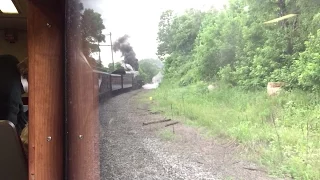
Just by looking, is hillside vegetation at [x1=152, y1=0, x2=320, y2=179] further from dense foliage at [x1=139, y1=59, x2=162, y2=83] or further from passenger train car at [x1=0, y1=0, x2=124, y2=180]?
passenger train car at [x1=0, y1=0, x2=124, y2=180]

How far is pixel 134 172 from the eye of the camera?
1195 mm

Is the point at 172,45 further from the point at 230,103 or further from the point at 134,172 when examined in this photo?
the point at 134,172

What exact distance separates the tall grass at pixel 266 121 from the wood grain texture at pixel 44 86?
40 centimetres

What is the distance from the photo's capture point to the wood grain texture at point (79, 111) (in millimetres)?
1107

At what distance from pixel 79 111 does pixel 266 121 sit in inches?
23.9

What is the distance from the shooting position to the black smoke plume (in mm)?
1221

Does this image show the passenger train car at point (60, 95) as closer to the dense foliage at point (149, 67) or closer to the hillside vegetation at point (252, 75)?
the dense foliage at point (149, 67)

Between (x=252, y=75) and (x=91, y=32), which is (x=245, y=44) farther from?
(x=91, y=32)

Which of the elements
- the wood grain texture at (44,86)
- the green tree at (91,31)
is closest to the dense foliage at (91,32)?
the green tree at (91,31)

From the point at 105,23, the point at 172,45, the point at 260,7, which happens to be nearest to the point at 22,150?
the point at 105,23

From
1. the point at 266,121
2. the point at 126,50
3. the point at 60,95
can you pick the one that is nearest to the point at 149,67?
the point at 126,50

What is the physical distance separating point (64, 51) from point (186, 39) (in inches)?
16.6

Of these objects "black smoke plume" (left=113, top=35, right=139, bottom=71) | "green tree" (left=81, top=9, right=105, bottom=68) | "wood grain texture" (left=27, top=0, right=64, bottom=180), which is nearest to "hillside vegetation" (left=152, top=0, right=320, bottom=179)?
"black smoke plume" (left=113, top=35, right=139, bottom=71)

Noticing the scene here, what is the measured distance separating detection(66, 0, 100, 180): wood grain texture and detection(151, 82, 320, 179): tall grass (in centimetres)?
28
